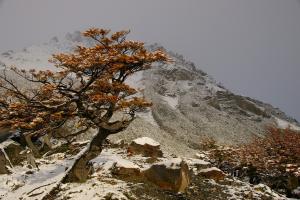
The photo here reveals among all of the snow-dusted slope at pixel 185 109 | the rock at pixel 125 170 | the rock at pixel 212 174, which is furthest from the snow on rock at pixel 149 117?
the rock at pixel 125 170

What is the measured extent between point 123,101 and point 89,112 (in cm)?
185

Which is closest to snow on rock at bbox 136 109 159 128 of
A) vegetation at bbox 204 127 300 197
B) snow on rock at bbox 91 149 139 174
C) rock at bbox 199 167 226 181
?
vegetation at bbox 204 127 300 197

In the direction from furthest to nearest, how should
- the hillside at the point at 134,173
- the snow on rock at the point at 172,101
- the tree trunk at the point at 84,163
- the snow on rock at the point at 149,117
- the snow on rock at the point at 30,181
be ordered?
the snow on rock at the point at 172,101 → the snow on rock at the point at 149,117 → the tree trunk at the point at 84,163 → the snow on rock at the point at 30,181 → the hillside at the point at 134,173

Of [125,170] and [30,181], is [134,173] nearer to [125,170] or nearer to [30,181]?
[125,170]

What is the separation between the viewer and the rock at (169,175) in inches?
635

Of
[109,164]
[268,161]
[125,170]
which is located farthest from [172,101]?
[125,170]

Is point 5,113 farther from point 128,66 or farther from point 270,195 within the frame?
point 270,195

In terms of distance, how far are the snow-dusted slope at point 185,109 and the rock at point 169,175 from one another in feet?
107

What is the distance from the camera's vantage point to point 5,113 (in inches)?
678

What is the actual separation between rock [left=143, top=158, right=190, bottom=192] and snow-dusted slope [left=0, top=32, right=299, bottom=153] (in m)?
32.5

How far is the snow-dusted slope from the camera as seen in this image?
209 feet

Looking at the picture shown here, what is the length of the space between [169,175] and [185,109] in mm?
62765

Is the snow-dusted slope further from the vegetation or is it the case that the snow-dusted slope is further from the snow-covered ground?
the snow-covered ground

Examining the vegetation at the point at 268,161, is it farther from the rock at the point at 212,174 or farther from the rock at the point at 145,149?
the rock at the point at 145,149
